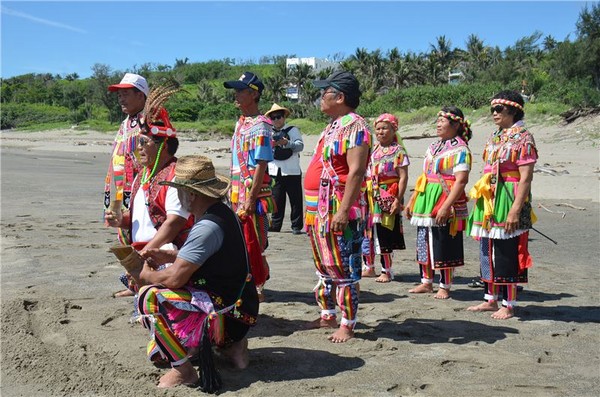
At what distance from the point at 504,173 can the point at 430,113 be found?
28.9 meters

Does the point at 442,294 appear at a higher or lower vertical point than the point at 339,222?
lower

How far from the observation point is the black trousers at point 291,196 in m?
10.9

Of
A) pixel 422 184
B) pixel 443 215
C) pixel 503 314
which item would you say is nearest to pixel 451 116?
pixel 422 184

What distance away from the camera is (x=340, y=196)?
4980 mm

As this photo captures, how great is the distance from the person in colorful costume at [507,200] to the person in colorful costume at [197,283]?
2.63 m

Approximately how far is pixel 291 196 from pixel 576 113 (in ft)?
54.5

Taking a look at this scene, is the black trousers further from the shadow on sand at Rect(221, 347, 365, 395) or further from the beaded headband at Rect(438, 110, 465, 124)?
the shadow on sand at Rect(221, 347, 365, 395)

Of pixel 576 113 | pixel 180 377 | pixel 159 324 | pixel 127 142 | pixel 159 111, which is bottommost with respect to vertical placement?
pixel 180 377

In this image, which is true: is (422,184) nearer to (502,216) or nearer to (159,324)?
(502,216)

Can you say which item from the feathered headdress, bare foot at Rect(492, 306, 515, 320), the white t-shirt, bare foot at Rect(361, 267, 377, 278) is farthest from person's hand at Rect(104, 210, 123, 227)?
bare foot at Rect(361, 267, 377, 278)

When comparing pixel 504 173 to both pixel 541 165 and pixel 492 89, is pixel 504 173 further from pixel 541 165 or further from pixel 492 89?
pixel 492 89

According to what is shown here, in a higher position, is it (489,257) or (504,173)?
(504,173)

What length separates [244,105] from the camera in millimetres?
6078

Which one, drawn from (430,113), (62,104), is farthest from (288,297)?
(62,104)
